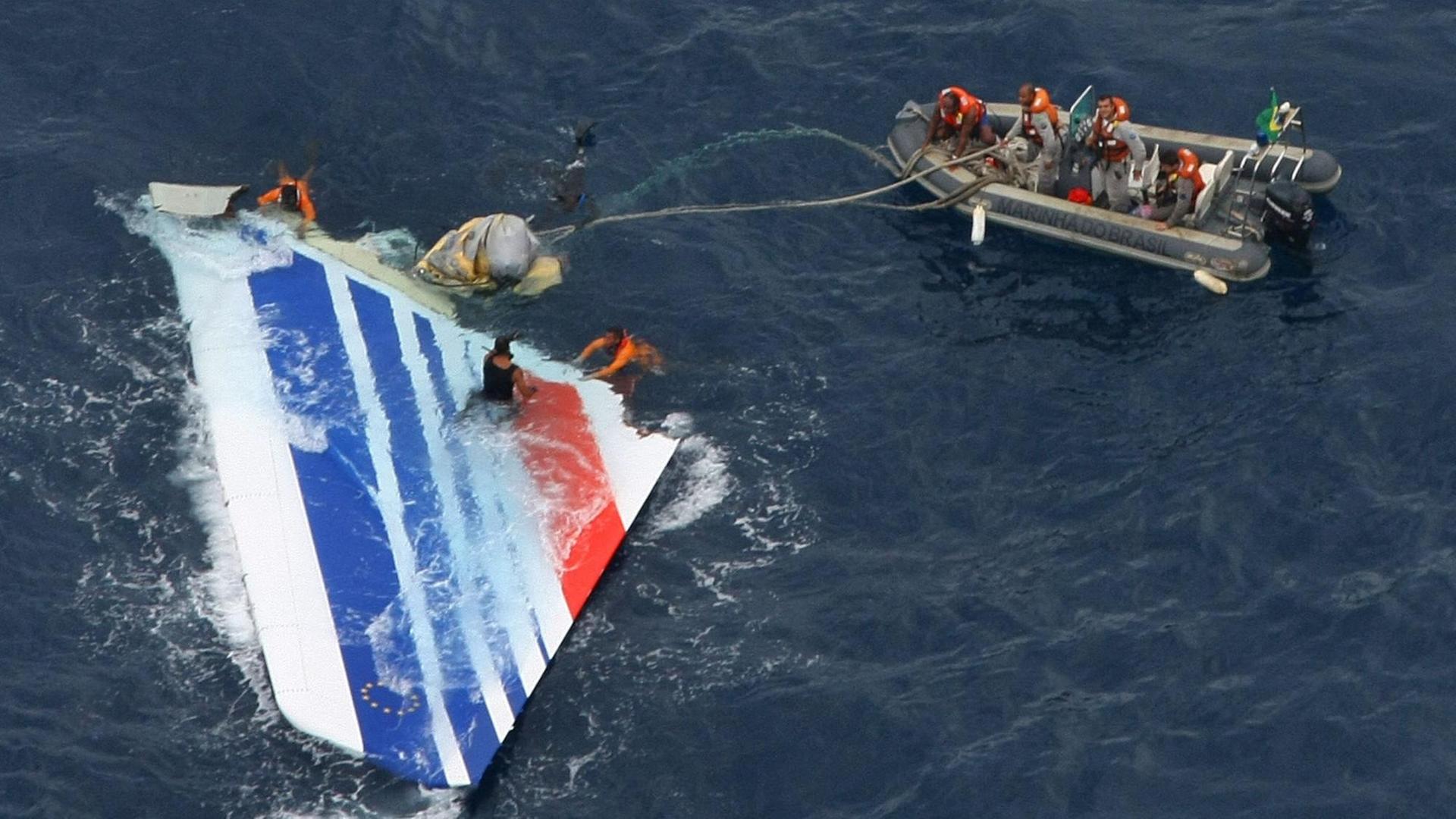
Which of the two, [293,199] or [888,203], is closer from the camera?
[293,199]

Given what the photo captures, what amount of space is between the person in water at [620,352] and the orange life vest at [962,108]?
7792 millimetres

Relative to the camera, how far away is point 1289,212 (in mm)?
32094

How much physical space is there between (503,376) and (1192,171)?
507 inches

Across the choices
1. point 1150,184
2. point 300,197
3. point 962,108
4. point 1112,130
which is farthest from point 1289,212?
point 300,197

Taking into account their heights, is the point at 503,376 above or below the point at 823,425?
above

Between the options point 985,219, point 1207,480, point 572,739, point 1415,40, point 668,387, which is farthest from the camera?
point 1415,40

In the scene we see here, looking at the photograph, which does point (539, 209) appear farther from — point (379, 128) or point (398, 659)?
point (398, 659)

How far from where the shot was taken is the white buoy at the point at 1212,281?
31.8m

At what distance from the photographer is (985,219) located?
34062 millimetres

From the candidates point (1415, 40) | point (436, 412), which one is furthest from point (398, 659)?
point (1415, 40)

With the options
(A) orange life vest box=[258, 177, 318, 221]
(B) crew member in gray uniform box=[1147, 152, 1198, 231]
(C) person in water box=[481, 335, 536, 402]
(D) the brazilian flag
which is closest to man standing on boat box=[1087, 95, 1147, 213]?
(B) crew member in gray uniform box=[1147, 152, 1198, 231]

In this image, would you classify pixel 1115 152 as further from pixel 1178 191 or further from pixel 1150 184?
pixel 1178 191

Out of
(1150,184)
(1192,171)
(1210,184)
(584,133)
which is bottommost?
(584,133)

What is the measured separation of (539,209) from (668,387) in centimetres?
552
